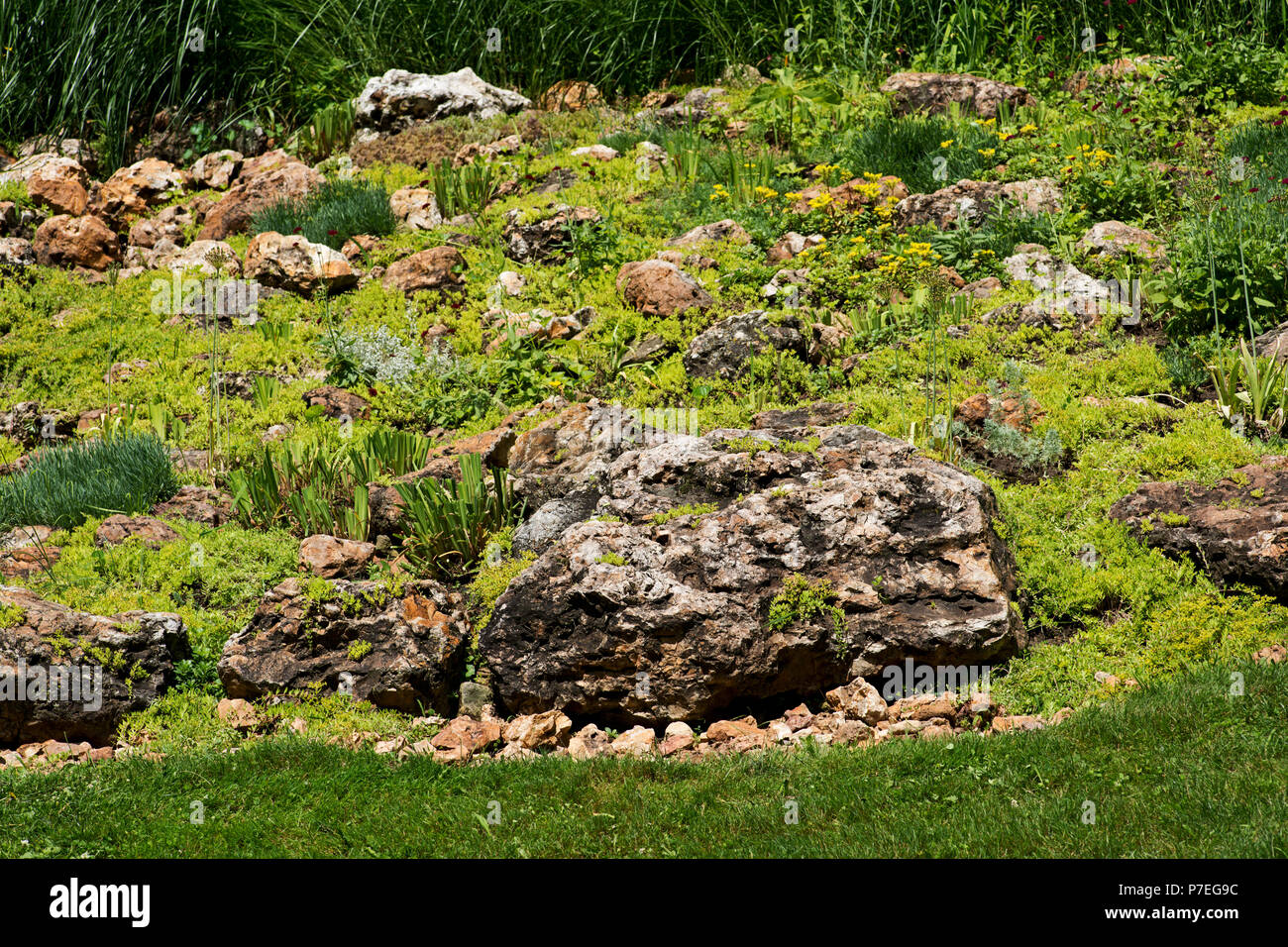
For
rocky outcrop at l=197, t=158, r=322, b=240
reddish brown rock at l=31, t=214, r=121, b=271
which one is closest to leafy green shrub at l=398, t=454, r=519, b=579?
rocky outcrop at l=197, t=158, r=322, b=240

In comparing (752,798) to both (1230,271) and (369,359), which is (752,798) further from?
(369,359)

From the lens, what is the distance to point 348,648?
5824 millimetres

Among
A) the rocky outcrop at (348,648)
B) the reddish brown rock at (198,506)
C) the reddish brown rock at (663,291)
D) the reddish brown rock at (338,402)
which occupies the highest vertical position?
the reddish brown rock at (663,291)

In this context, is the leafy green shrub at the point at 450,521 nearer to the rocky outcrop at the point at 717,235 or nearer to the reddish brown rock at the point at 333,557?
the reddish brown rock at the point at 333,557

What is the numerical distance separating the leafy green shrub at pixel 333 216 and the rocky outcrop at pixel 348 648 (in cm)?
588

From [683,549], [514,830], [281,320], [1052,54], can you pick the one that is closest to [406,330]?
[281,320]

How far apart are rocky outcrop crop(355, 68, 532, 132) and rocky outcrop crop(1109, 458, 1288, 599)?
975 centimetres

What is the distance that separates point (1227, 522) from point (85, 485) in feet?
22.6

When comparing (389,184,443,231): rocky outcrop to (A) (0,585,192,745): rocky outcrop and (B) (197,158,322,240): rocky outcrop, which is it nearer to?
(B) (197,158,322,240): rocky outcrop

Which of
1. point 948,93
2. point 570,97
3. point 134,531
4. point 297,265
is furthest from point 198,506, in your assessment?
point 948,93

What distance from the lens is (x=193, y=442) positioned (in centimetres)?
845

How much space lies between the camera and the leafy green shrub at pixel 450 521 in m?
6.57

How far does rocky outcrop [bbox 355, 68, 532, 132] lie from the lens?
44.3 ft

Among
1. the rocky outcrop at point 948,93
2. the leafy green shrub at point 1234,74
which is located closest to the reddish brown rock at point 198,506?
the rocky outcrop at point 948,93
